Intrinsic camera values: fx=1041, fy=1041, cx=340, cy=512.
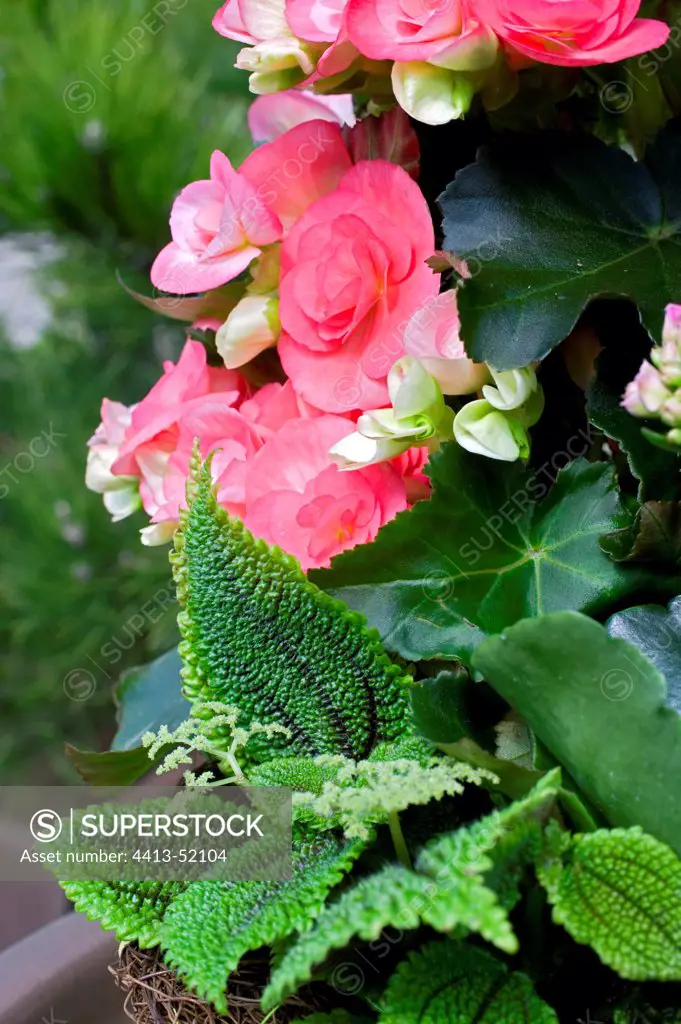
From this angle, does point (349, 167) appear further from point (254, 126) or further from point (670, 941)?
point (670, 941)

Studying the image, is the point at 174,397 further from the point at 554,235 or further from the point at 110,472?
the point at 554,235

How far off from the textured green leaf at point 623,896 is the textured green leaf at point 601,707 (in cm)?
2

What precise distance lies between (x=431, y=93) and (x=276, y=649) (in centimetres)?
21

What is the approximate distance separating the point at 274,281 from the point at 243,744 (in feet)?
0.67

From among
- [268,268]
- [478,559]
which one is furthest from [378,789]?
[268,268]

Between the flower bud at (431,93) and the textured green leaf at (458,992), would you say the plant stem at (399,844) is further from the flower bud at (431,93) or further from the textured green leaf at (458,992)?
the flower bud at (431,93)

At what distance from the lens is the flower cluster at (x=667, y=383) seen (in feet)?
1.02

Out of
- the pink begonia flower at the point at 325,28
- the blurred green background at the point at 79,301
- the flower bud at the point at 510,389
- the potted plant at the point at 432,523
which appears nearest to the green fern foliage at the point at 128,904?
the potted plant at the point at 432,523

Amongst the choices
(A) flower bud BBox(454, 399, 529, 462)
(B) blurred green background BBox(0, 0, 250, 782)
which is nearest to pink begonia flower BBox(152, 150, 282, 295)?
(A) flower bud BBox(454, 399, 529, 462)

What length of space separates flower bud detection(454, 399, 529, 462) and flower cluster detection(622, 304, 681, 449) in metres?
0.07

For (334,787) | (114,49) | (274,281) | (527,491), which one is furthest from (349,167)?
(114,49)

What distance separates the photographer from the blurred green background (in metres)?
0.88

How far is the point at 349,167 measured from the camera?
0.46 meters

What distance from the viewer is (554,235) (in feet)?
1.35
